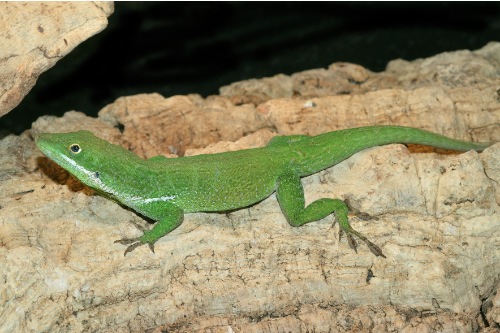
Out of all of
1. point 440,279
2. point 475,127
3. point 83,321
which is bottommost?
point 83,321

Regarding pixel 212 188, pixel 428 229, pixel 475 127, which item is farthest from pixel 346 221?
pixel 475 127

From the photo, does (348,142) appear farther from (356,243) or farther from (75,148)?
(75,148)

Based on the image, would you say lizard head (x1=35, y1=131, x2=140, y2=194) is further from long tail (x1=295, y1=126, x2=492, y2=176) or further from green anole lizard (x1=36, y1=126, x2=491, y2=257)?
long tail (x1=295, y1=126, x2=492, y2=176)

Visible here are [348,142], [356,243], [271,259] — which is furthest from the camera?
[348,142]

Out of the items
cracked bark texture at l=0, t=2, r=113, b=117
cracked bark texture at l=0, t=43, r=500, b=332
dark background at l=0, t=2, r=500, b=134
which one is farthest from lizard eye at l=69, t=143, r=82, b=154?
dark background at l=0, t=2, r=500, b=134

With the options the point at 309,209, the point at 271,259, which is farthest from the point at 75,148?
the point at 309,209

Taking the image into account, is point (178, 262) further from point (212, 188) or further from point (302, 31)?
point (302, 31)

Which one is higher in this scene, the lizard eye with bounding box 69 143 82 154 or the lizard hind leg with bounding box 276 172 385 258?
the lizard eye with bounding box 69 143 82 154
